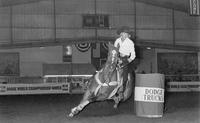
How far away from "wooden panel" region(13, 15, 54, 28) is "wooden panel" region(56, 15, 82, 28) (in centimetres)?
50

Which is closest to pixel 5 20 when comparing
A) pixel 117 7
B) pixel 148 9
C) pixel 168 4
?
pixel 117 7

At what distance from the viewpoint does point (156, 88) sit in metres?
7.91

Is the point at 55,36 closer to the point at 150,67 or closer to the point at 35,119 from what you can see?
the point at 150,67

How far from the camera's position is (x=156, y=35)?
25.6m

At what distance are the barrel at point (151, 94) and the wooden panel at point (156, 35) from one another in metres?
17.6

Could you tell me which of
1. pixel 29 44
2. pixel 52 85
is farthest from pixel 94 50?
pixel 52 85

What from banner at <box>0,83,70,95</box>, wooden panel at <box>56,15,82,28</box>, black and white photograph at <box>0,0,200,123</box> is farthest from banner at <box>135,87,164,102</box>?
wooden panel at <box>56,15,82,28</box>

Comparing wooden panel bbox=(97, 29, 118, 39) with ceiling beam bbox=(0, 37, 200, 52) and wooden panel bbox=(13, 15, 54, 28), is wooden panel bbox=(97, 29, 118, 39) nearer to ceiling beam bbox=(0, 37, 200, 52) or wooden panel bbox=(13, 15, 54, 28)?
ceiling beam bbox=(0, 37, 200, 52)

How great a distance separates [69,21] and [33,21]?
8.33ft

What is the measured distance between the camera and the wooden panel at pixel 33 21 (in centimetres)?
2431

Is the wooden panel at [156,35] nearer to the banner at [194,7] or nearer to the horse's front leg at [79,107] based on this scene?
the banner at [194,7]

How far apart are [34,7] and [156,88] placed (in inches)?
721

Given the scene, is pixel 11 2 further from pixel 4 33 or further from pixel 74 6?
pixel 74 6

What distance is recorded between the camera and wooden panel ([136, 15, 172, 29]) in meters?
25.5
